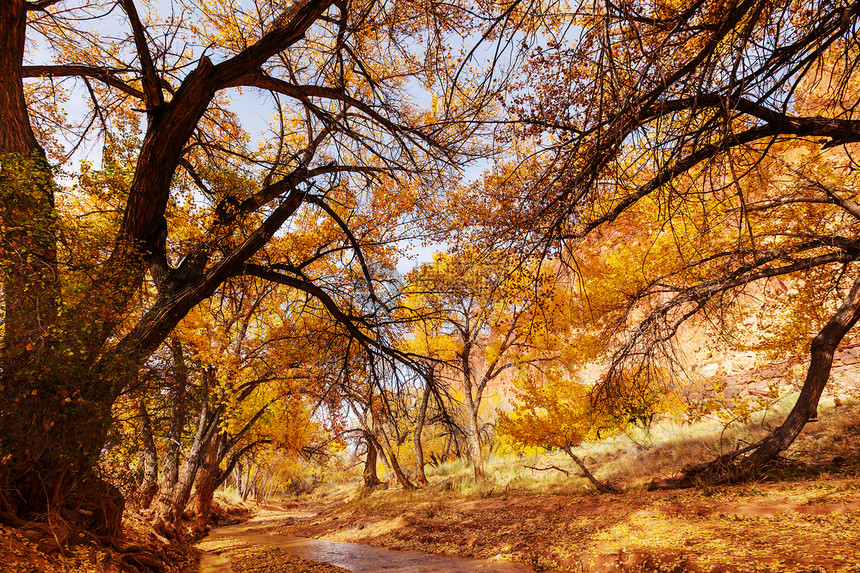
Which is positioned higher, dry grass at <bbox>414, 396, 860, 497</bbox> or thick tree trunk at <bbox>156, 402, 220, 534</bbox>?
thick tree trunk at <bbox>156, 402, 220, 534</bbox>

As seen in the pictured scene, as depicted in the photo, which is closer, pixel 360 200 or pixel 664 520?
pixel 664 520

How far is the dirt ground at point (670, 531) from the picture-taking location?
3.41 meters

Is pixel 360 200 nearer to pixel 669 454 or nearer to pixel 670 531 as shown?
pixel 670 531

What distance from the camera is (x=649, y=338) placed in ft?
20.7

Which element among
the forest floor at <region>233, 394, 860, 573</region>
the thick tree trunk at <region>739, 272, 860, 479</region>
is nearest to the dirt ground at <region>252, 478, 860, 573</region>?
the forest floor at <region>233, 394, 860, 573</region>

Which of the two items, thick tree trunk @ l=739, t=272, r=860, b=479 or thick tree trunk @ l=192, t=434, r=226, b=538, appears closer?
thick tree trunk @ l=739, t=272, r=860, b=479

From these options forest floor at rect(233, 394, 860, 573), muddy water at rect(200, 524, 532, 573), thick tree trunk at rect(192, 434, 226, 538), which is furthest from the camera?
thick tree trunk at rect(192, 434, 226, 538)

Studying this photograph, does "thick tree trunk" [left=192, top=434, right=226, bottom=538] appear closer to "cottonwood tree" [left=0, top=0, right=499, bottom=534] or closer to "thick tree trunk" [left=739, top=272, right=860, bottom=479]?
"cottonwood tree" [left=0, top=0, right=499, bottom=534]

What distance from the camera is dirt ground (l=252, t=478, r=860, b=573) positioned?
3413mm

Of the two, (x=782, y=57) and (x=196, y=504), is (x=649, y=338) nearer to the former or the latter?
(x=782, y=57)

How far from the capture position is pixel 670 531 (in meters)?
4.62

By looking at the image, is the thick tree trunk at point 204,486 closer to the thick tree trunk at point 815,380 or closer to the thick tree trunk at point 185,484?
the thick tree trunk at point 185,484

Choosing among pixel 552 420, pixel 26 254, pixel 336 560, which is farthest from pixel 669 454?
pixel 26 254

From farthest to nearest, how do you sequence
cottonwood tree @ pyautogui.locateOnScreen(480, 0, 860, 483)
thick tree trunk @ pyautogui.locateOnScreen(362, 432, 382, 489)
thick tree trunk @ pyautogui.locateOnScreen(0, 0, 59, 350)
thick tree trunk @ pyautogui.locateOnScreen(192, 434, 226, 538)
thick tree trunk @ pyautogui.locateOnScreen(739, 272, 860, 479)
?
thick tree trunk @ pyautogui.locateOnScreen(362, 432, 382, 489) < thick tree trunk @ pyautogui.locateOnScreen(192, 434, 226, 538) < thick tree trunk @ pyautogui.locateOnScreen(739, 272, 860, 479) < thick tree trunk @ pyautogui.locateOnScreen(0, 0, 59, 350) < cottonwood tree @ pyautogui.locateOnScreen(480, 0, 860, 483)
